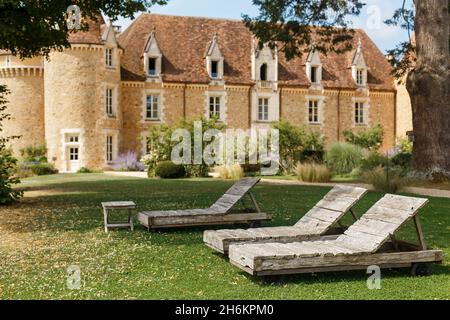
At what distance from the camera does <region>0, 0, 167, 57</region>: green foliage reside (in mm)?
13758

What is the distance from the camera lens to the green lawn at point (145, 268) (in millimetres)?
6352

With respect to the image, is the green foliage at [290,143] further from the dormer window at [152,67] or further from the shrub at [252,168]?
the dormer window at [152,67]

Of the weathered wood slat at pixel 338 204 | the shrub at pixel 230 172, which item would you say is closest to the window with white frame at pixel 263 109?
the shrub at pixel 230 172

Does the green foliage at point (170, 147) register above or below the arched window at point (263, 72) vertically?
below

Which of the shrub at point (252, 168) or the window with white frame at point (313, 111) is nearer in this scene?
the shrub at point (252, 168)

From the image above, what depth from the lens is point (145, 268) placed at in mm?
7551

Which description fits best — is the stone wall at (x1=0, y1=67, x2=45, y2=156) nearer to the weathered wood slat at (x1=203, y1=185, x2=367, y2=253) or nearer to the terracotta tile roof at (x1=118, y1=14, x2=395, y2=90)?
the terracotta tile roof at (x1=118, y1=14, x2=395, y2=90)

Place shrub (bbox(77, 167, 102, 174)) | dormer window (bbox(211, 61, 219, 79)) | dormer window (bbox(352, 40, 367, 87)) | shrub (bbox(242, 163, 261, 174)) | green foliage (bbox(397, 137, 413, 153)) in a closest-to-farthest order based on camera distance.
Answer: shrub (bbox(242, 163, 261, 174)) → shrub (bbox(77, 167, 102, 174)) → green foliage (bbox(397, 137, 413, 153)) → dormer window (bbox(211, 61, 219, 79)) → dormer window (bbox(352, 40, 367, 87))

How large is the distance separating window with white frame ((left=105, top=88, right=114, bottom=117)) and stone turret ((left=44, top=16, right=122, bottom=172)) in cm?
38

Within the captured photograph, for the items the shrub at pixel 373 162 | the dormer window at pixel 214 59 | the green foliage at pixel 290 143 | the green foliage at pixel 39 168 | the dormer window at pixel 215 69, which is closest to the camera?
the shrub at pixel 373 162

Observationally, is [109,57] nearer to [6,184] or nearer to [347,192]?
[6,184]

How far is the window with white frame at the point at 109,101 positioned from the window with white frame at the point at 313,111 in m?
13.7

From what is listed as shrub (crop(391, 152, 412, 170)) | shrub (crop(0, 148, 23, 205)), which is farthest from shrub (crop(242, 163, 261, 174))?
shrub (crop(0, 148, 23, 205))

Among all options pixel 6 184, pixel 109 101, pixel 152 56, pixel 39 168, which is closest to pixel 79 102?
pixel 109 101
